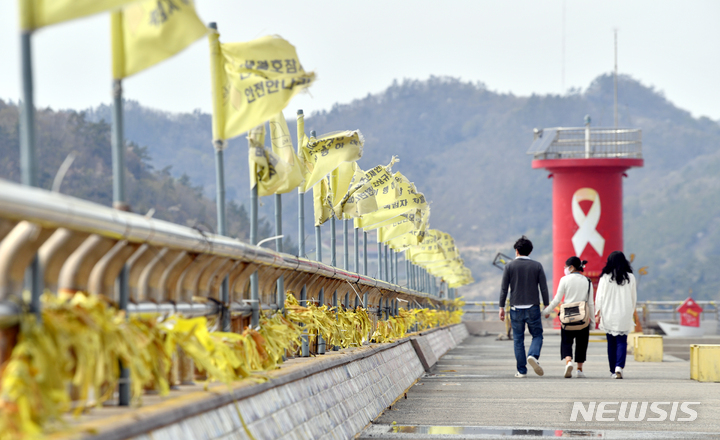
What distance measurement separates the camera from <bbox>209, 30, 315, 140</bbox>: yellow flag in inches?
281

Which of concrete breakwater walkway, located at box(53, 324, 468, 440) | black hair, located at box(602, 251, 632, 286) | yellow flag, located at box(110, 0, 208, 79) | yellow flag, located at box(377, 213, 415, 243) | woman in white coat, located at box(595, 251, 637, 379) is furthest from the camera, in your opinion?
yellow flag, located at box(377, 213, 415, 243)

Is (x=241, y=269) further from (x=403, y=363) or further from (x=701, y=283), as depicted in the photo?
(x=701, y=283)

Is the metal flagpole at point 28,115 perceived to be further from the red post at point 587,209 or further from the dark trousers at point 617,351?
the red post at point 587,209

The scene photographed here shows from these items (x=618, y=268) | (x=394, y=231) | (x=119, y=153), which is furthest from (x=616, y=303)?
(x=119, y=153)

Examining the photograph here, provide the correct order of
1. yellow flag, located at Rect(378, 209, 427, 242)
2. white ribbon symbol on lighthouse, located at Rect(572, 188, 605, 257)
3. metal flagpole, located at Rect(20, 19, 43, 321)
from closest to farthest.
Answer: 1. metal flagpole, located at Rect(20, 19, 43, 321)
2. yellow flag, located at Rect(378, 209, 427, 242)
3. white ribbon symbol on lighthouse, located at Rect(572, 188, 605, 257)

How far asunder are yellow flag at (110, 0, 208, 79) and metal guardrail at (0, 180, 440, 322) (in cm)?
94

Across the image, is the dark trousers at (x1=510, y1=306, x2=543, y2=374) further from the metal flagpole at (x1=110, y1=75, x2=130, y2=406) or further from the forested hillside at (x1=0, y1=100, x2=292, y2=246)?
the forested hillside at (x1=0, y1=100, x2=292, y2=246)

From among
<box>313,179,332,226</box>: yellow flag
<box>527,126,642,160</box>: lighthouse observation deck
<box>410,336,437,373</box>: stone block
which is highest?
<box>527,126,642,160</box>: lighthouse observation deck

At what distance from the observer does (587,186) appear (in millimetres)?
44812

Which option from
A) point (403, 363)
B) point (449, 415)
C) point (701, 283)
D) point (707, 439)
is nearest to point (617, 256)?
point (403, 363)

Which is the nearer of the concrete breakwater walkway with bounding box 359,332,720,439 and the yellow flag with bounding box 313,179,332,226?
the concrete breakwater walkway with bounding box 359,332,720,439

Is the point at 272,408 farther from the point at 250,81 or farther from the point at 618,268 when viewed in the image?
the point at 618,268

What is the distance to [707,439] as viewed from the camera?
687cm

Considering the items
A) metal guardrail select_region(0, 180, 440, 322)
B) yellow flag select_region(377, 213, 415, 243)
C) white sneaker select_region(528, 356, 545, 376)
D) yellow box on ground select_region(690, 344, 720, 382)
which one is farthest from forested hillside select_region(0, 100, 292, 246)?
metal guardrail select_region(0, 180, 440, 322)
